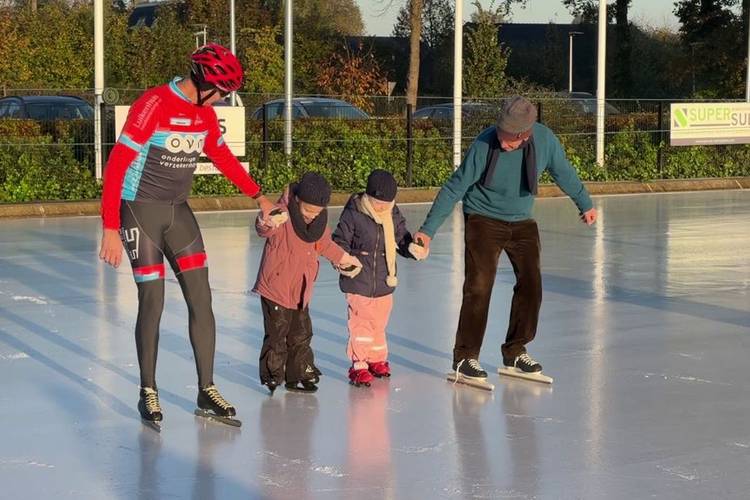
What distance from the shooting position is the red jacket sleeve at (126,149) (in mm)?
7445

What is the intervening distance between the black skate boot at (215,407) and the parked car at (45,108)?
55.6 ft

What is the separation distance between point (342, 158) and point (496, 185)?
661 inches

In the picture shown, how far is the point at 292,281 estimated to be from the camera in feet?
28.2

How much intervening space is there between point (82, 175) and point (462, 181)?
14.9 m

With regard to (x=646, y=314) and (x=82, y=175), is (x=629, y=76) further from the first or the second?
(x=646, y=314)

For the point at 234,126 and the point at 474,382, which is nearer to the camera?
the point at 474,382

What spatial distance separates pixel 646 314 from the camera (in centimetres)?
1169

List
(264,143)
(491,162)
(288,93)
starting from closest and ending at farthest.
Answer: (491,162) < (264,143) < (288,93)

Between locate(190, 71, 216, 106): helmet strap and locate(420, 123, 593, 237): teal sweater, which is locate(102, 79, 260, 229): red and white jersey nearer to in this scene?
locate(190, 71, 216, 106): helmet strap

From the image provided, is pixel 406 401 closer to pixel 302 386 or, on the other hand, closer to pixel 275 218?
pixel 302 386

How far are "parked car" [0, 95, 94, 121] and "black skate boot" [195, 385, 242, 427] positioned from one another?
55.6 feet

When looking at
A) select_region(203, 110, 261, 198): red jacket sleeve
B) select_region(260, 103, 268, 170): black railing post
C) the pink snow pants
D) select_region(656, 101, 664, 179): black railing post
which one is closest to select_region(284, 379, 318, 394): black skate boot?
the pink snow pants

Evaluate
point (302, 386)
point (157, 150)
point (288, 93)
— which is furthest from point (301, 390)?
point (288, 93)

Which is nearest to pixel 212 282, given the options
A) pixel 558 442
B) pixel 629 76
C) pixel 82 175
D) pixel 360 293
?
pixel 360 293
